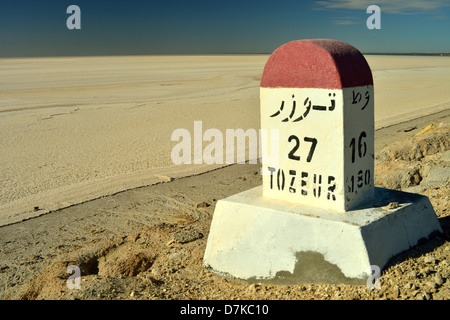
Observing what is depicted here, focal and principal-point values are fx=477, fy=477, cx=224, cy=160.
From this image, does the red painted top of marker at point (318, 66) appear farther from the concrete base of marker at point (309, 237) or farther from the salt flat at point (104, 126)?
the salt flat at point (104, 126)

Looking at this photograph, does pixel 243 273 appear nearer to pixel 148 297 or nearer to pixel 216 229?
pixel 216 229

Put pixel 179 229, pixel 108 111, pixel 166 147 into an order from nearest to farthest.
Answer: pixel 179 229
pixel 166 147
pixel 108 111

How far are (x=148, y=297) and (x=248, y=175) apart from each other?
4.27m

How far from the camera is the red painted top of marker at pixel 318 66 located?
12.0 ft

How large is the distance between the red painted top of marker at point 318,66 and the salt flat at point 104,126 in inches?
154

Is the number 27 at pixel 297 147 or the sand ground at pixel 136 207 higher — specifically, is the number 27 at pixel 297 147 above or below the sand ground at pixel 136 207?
above

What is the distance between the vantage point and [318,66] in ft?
12.2

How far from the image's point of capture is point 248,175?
7812 millimetres

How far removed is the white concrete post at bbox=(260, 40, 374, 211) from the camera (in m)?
3.72

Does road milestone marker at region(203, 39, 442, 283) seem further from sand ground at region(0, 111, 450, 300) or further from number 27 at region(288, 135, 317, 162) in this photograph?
sand ground at region(0, 111, 450, 300)

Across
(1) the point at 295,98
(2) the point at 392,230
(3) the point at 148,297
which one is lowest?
(3) the point at 148,297

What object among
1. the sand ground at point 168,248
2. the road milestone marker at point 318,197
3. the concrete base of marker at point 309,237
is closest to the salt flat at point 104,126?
the sand ground at point 168,248

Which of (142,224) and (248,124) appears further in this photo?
(248,124)

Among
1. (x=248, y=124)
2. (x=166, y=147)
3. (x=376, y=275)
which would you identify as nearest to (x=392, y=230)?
(x=376, y=275)
